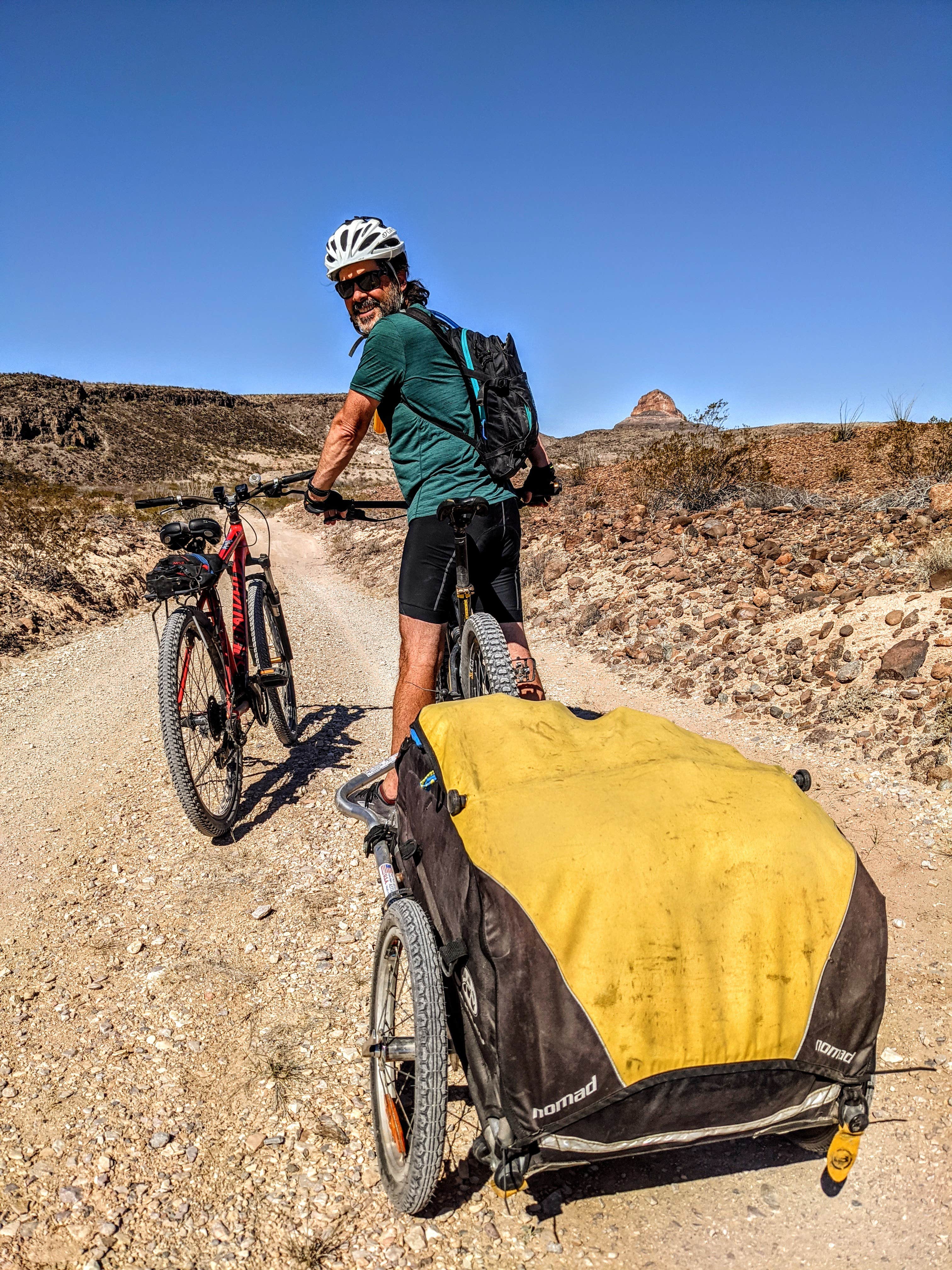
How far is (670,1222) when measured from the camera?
81.8 inches

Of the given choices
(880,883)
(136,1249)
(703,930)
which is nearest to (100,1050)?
(136,1249)

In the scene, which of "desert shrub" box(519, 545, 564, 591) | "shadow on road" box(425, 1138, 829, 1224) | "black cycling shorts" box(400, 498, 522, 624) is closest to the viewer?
"shadow on road" box(425, 1138, 829, 1224)

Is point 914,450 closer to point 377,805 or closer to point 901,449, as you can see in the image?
point 901,449

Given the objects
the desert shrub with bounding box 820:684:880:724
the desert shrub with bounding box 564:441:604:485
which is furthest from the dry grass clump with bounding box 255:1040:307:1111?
the desert shrub with bounding box 564:441:604:485

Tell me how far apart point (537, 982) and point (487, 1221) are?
38.9 inches

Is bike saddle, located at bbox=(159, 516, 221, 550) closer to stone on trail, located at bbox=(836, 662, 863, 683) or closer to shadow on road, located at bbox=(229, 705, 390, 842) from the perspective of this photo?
shadow on road, located at bbox=(229, 705, 390, 842)

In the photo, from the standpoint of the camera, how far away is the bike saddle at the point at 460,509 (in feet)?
10.4

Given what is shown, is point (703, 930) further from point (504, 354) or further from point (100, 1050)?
point (504, 354)

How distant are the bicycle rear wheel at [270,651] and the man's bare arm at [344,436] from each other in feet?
5.18

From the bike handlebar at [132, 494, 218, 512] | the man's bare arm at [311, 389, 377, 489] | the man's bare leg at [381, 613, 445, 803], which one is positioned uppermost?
the man's bare arm at [311, 389, 377, 489]

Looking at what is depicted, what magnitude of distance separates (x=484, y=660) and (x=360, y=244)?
1783 mm

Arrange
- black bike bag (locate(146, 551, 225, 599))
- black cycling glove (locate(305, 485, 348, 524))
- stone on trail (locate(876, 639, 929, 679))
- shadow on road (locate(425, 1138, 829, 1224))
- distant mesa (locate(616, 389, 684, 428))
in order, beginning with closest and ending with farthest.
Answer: shadow on road (locate(425, 1138, 829, 1224)) < black cycling glove (locate(305, 485, 348, 524)) < black bike bag (locate(146, 551, 225, 599)) < stone on trail (locate(876, 639, 929, 679)) < distant mesa (locate(616, 389, 684, 428))

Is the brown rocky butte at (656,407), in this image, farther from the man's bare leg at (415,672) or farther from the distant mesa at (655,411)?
the man's bare leg at (415,672)

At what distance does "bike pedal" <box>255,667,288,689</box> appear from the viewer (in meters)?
4.69
